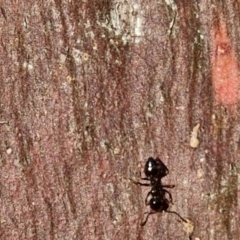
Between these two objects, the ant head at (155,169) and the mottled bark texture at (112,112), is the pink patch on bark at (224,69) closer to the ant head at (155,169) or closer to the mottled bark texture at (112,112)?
the mottled bark texture at (112,112)

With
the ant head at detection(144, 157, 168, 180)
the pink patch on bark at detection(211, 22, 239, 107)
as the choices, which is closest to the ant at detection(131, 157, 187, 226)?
the ant head at detection(144, 157, 168, 180)

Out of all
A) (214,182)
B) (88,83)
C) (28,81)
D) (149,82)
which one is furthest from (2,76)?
(214,182)

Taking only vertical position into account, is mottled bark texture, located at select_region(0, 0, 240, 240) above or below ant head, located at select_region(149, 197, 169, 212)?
above

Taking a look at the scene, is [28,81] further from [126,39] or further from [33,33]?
[126,39]

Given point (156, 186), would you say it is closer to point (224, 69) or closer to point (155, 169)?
point (155, 169)

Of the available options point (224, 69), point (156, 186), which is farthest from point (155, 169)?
point (224, 69)

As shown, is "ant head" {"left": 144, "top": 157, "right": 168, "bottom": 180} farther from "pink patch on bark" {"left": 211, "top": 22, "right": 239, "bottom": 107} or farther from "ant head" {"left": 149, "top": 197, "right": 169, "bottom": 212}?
"pink patch on bark" {"left": 211, "top": 22, "right": 239, "bottom": 107}

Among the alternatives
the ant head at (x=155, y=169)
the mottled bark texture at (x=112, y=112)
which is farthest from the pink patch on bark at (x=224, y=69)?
the ant head at (x=155, y=169)
